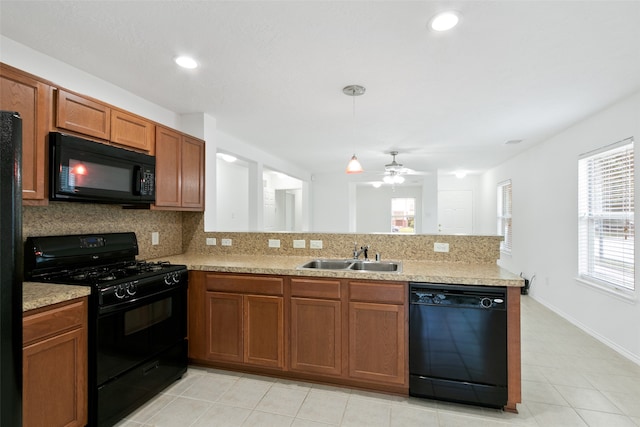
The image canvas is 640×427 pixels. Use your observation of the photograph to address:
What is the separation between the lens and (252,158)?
5105 mm

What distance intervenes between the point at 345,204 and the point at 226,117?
4.83 meters

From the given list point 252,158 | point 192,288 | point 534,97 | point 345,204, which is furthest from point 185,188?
point 345,204

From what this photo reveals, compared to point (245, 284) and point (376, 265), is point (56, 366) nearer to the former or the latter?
point (245, 284)

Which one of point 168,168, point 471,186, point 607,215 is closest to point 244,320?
point 168,168

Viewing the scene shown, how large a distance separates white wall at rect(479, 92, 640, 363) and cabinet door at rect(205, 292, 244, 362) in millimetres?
3487

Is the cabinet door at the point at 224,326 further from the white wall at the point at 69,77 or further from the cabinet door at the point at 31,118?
the white wall at the point at 69,77

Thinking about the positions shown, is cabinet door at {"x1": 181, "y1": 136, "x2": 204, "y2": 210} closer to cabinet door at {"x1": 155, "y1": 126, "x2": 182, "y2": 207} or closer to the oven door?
cabinet door at {"x1": 155, "y1": 126, "x2": 182, "y2": 207}

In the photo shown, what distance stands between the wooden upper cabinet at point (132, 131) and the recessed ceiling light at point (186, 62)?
1.93 feet

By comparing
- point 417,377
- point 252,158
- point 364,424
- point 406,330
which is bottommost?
point 364,424

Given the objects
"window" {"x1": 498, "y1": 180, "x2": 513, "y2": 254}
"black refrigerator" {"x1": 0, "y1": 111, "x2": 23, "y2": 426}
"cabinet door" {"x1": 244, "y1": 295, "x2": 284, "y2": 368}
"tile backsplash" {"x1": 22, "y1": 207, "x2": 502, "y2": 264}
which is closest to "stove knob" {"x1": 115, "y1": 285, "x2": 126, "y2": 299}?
"tile backsplash" {"x1": 22, "y1": 207, "x2": 502, "y2": 264}

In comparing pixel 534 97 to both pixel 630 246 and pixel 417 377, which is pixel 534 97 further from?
pixel 417 377

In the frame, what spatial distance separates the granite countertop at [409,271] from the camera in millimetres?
2146

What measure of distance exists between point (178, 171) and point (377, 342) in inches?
90.7

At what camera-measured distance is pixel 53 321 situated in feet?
5.49
